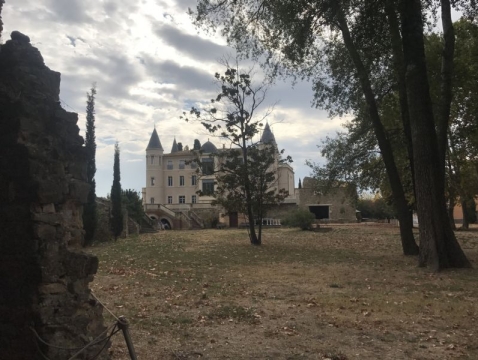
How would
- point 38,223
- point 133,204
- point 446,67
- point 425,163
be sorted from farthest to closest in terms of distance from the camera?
point 133,204 → point 446,67 → point 425,163 → point 38,223

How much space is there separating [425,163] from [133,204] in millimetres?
31299

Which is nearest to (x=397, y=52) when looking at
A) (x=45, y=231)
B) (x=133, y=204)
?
(x=45, y=231)

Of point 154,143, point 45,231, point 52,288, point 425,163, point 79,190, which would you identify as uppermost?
point 154,143

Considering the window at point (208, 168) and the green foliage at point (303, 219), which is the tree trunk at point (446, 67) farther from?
the green foliage at point (303, 219)

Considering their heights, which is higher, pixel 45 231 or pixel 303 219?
pixel 45 231

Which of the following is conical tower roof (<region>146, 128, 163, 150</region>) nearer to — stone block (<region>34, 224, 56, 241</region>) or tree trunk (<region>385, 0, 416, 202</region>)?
tree trunk (<region>385, 0, 416, 202</region>)

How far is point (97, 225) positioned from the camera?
28.8 m

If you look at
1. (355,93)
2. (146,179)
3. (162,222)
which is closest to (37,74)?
(355,93)

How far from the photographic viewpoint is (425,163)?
12.0 metres

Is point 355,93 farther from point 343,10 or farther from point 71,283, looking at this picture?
point 71,283

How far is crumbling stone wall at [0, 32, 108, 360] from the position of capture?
417 cm

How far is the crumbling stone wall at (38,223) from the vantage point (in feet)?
→ 13.7

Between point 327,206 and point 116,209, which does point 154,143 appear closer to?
point 327,206

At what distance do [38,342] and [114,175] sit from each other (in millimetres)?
29307
